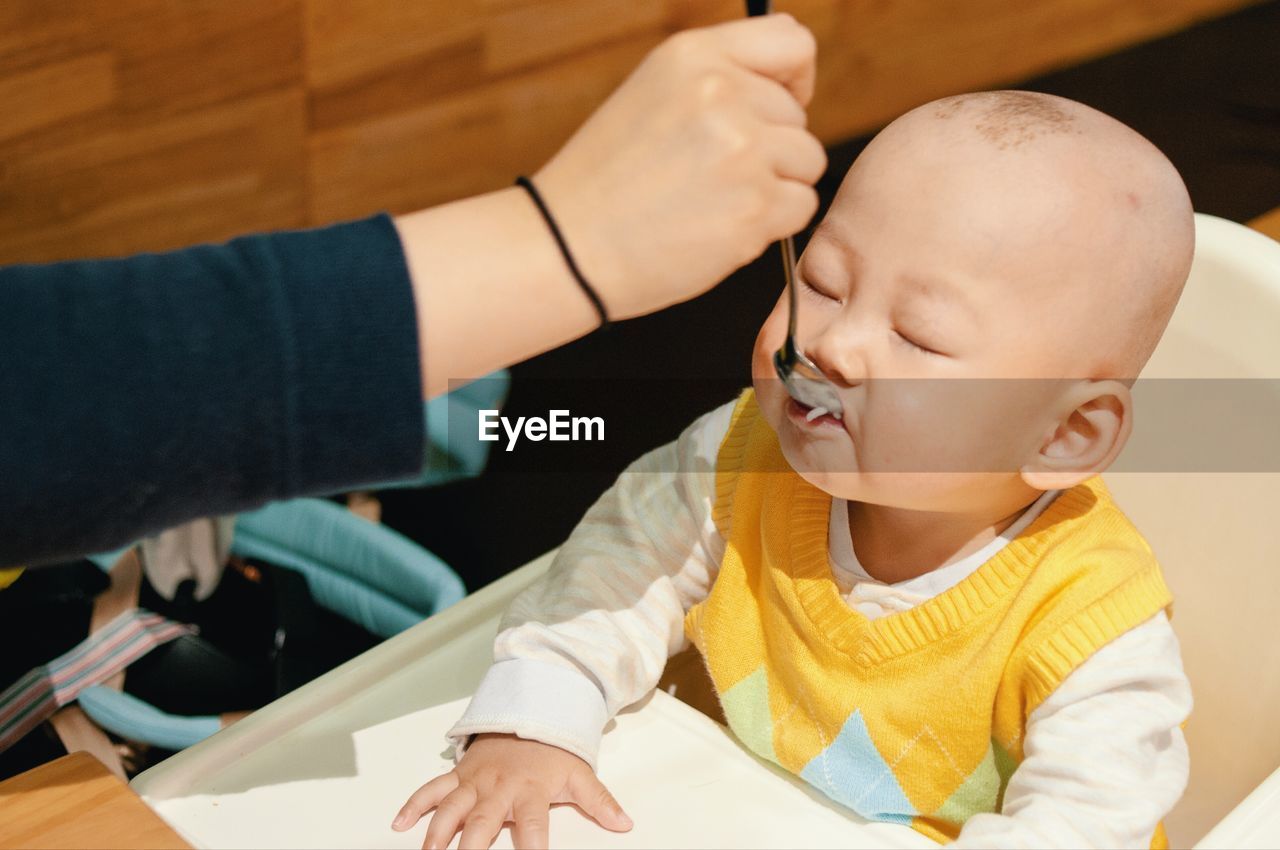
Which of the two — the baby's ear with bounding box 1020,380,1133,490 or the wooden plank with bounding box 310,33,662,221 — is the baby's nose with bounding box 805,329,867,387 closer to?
the baby's ear with bounding box 1020,380,1133,490

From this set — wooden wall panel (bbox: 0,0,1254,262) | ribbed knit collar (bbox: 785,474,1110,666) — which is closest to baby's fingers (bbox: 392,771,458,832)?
ribbed knit collar (bbox: 785,474,1110,666)

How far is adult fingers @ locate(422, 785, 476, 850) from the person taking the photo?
715 mm

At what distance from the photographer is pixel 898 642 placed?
792mm

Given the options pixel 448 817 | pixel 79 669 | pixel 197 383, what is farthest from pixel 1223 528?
pixel 79 669

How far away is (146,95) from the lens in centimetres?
158

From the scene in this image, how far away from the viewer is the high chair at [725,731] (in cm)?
74

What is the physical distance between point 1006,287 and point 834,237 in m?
0.10

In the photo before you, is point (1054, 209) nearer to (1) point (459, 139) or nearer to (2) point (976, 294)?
(2) point (976, 294)

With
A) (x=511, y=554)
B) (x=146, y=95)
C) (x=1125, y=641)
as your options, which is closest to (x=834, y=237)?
(x=1125, y=641)

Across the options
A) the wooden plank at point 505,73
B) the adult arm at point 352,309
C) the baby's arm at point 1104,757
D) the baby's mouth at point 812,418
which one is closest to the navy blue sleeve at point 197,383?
the adult arm at point 352,309

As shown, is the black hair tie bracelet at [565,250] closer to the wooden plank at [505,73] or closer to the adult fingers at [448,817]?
the adult fingers at [448,817]

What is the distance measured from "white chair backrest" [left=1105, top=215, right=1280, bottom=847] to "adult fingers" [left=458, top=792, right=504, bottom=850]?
1.49 feet

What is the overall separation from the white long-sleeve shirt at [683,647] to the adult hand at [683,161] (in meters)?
0.29

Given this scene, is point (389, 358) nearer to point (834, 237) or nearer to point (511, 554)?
point (834, 237)
